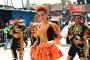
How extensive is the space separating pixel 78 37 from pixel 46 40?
105 inches

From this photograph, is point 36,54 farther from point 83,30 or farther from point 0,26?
point 0,26

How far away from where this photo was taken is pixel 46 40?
293 inches

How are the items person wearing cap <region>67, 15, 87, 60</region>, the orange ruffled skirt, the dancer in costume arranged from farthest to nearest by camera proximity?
the dancer in costume
person wearing cap <region>67, 15, 87, 60</region>
the orange ruffled skirt

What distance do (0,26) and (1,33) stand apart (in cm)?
260

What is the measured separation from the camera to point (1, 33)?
2178 centimetres

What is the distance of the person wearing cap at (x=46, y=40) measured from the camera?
24.0 ft

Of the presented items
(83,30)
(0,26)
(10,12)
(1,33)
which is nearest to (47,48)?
(83,30)

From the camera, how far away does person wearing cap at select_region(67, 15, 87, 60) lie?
982cm

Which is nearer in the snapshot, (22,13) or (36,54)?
(36,54)

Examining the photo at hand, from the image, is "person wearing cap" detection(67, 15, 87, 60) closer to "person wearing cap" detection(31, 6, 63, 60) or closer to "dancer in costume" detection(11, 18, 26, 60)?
"person wearing cap" detection(31, 6, 63, 60)

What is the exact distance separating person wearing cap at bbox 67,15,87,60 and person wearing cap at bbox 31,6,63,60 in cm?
238

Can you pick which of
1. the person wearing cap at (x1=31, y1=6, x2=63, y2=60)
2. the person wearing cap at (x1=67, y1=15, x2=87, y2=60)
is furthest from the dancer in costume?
the person wearing cap at (x1=31, y1=6, x2=63, y2=60)

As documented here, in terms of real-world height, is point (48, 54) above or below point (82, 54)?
above

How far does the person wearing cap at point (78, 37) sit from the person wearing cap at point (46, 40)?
2382 millimetres
